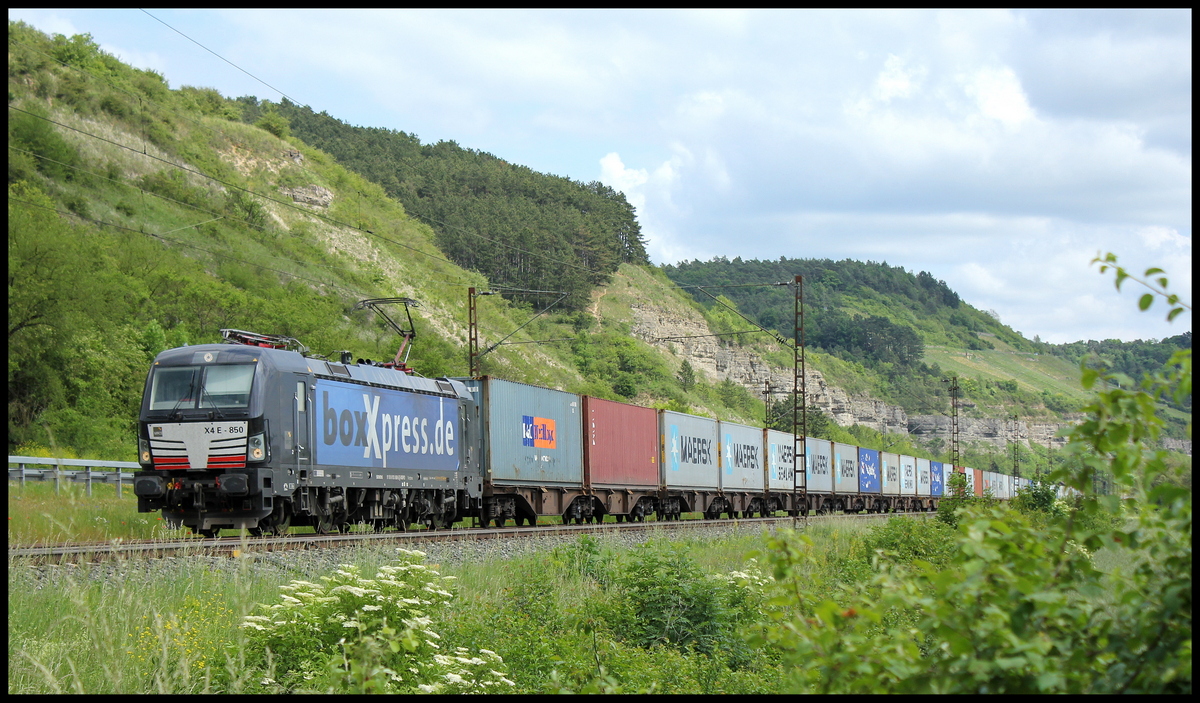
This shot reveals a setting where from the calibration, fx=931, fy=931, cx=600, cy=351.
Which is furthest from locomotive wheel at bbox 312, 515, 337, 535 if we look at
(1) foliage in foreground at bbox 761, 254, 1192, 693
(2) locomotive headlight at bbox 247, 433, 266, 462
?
(1) foliage in foreground at bbox 761, 254, 1192, 693

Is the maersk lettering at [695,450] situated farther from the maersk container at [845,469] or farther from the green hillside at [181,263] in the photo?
the green hillside at [181,263]

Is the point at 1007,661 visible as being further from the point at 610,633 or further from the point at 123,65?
the point at 123,65

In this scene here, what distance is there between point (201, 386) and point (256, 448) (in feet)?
5.47

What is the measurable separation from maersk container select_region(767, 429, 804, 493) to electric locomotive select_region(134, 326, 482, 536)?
2519cm

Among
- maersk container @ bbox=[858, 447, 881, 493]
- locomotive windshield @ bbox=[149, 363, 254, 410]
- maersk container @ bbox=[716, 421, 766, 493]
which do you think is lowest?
maersk container @ bbox=[858, 447, 881, 493]

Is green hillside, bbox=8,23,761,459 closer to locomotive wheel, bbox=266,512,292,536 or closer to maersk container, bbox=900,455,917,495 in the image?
locomotive wheel, bbox=266,512,292,536

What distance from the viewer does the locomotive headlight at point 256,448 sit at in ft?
53.4

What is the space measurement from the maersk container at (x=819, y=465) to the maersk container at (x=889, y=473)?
11126 millimetres

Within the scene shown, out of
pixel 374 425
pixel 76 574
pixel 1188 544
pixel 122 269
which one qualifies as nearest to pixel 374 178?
pixel 122 269

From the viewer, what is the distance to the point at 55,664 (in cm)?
729

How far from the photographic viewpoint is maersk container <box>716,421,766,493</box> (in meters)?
37.8

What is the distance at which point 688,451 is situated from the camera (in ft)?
113

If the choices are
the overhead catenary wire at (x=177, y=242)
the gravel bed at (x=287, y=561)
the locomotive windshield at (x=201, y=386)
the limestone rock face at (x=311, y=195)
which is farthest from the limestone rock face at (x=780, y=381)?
the locomotive windshield at (x=201, y=386)

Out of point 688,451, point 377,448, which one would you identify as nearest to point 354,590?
point 377,448
